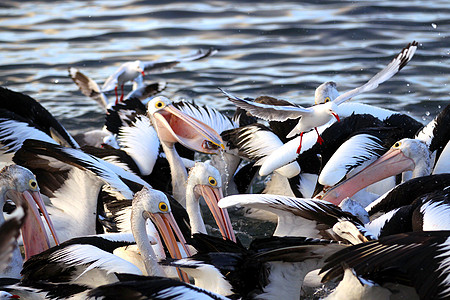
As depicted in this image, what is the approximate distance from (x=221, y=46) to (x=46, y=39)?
2083 mm

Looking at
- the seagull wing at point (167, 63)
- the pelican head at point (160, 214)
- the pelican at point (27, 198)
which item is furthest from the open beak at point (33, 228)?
the seagull wing at point (167, 63)

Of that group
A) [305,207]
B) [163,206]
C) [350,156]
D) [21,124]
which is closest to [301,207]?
[305,207]

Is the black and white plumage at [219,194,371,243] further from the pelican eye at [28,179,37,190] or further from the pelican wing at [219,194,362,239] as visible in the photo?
the pelican eye at [28,179,37,190]

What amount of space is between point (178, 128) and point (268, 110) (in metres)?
0.94

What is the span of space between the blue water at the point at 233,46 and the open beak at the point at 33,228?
321cm

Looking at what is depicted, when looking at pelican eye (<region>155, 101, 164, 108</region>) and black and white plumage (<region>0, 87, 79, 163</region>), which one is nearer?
black and white plumage (<region>0, 87, 79, 163</region>)

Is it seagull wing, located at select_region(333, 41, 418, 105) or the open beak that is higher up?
seagull wing, located at select_region(333, 41, 418, 105)

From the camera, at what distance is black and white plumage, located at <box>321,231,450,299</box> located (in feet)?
9.49

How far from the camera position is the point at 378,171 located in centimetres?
458

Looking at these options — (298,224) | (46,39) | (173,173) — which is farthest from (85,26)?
(298,224)

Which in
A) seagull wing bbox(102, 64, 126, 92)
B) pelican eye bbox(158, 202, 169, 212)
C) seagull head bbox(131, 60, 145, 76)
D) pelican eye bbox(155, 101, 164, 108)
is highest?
pelican eye bbox(155, 101, 164, 108)

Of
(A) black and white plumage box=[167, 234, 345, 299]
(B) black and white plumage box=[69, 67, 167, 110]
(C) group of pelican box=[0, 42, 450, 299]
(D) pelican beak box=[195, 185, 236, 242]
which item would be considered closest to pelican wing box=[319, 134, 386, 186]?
(C) group of pelican box=[0, 42, 450, 299]

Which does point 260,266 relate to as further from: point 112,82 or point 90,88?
point 90,88

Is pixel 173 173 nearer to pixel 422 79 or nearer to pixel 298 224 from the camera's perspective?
pixel 298 224
